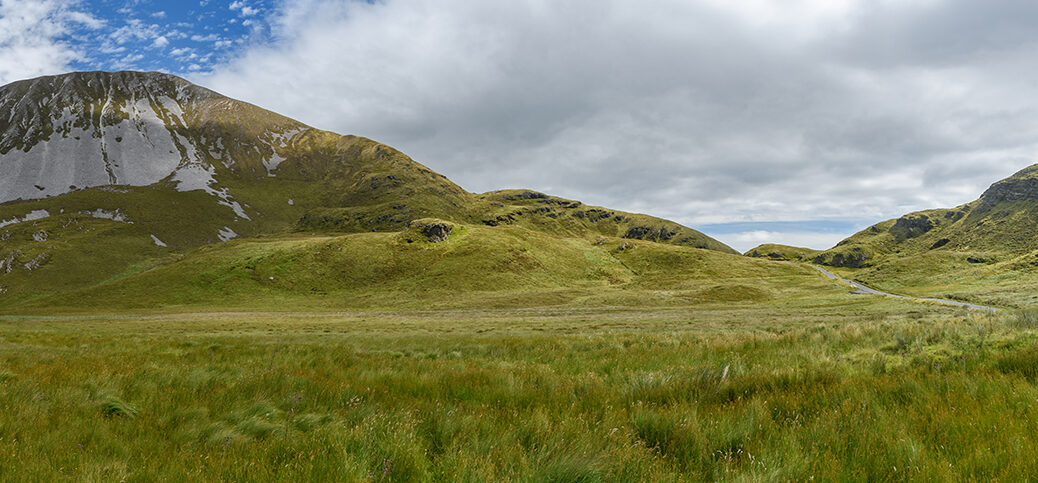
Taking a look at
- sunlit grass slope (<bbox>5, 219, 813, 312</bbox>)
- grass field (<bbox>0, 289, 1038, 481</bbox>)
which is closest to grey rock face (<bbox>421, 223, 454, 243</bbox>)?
sunlit grass slope (<bbox>5, 219, 813, 312</bbox>)

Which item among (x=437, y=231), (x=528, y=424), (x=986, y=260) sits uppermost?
(x=437, y=231)

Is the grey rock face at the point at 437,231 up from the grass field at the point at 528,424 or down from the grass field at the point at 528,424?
up

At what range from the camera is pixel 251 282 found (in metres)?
91.8

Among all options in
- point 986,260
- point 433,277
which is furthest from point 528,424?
point 986,260

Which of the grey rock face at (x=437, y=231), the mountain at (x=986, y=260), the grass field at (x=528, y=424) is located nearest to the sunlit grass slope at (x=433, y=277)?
the grey rock face at (x=437, y=231)

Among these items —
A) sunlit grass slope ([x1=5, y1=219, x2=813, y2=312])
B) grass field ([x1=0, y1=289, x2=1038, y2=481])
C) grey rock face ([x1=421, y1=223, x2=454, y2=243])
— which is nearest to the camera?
grass field ([x1=0, y1=289, x2=1038, y2=481])

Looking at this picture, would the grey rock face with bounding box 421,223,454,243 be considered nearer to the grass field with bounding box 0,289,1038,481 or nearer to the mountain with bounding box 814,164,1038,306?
the mountain with bounding box 814,164,1038,306

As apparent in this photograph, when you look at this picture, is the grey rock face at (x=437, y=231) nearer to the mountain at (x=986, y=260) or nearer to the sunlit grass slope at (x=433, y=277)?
the sunlit grass slope at (x=433, y=277)

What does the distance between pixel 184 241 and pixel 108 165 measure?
8950 centimetres

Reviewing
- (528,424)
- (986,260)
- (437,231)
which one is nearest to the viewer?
(528,424)

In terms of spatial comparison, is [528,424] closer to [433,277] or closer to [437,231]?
[433,277]

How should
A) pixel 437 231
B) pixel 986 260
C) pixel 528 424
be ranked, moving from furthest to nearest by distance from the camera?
pixel 437 231
pixel 986 260
pixel 528 424

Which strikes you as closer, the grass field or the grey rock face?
the grass field

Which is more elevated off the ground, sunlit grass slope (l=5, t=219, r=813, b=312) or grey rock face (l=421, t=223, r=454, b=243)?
grey rock face (l=421, t=223, r=454, b=243)
